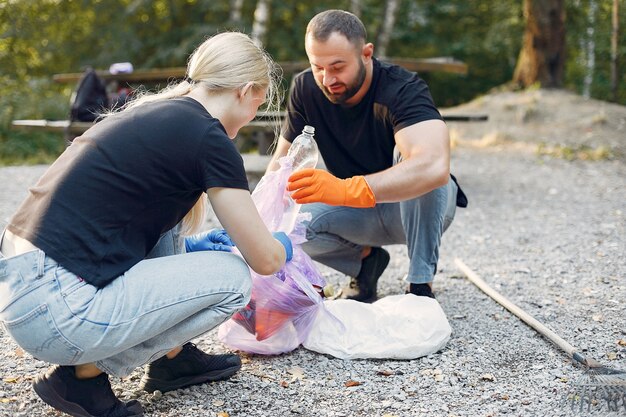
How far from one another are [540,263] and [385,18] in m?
10.9

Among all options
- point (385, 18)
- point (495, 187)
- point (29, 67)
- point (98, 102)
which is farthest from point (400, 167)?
point (29, 67)

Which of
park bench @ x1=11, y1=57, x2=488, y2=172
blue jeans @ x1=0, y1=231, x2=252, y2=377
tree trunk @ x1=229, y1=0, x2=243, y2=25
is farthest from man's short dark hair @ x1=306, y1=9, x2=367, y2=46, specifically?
tree trunk @ x1=229, y1=0, x2=243, y2=25

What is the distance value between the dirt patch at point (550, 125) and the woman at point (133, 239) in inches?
247

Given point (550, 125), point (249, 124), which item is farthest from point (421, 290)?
point (550, 125)

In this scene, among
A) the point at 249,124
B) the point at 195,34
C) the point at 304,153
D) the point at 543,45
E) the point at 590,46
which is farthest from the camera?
the point at 590,46

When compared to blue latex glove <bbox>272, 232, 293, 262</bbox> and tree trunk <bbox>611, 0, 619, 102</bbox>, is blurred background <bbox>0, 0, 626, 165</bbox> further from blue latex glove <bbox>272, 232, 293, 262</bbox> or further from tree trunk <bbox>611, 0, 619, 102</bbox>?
blue latex glove <bbox>272, 232, 293, 262</bbox>

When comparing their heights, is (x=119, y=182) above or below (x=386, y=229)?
above

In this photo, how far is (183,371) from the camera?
2.47 m

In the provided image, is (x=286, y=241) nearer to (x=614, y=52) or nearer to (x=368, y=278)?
(x=368, y=278)

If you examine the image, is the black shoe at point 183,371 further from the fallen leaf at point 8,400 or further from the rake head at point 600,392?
the rake head at point 600,392

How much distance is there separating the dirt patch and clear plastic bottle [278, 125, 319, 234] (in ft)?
18.1

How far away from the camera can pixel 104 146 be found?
2053mm

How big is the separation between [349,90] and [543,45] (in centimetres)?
804

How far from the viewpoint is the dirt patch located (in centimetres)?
852
